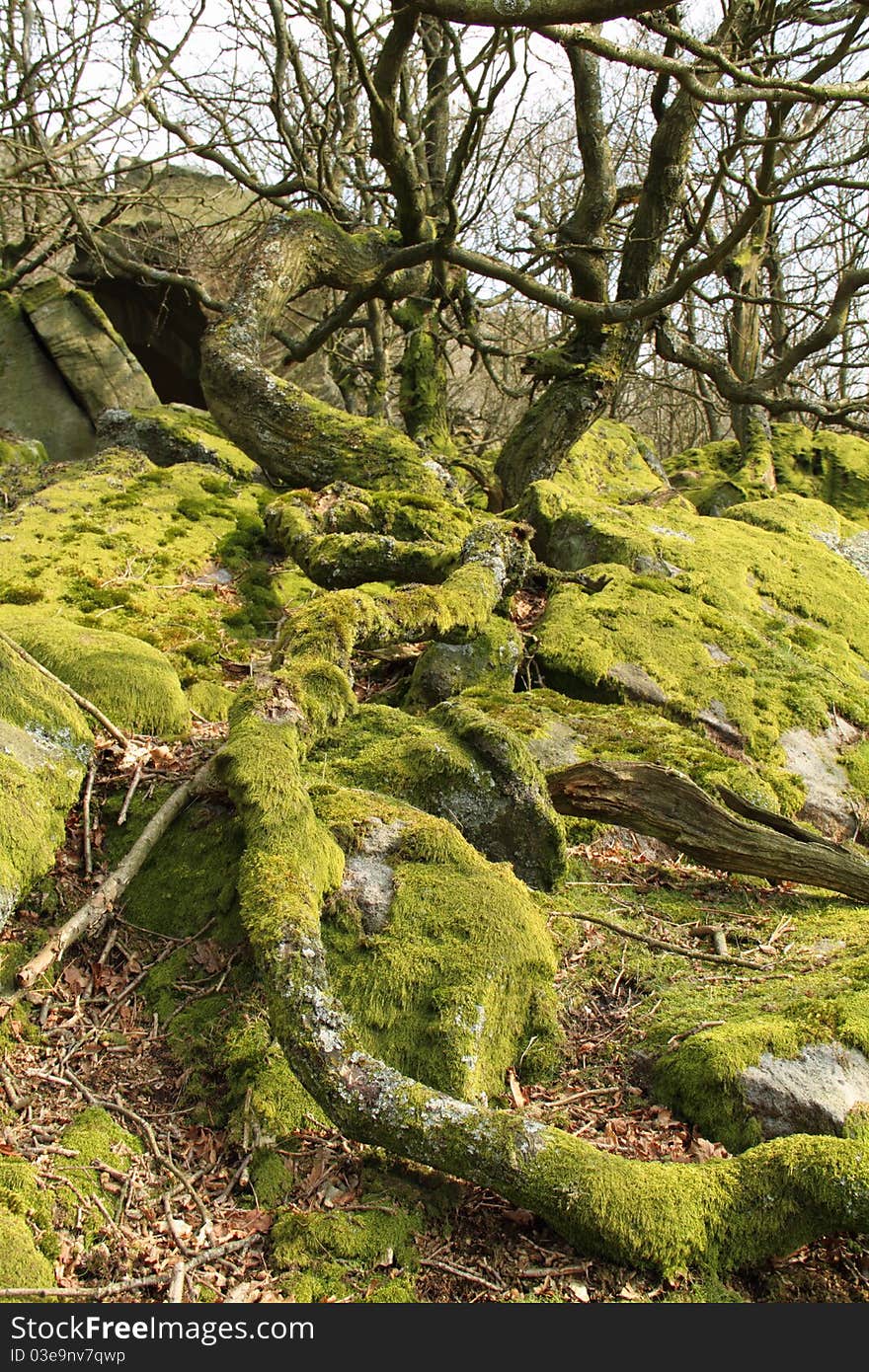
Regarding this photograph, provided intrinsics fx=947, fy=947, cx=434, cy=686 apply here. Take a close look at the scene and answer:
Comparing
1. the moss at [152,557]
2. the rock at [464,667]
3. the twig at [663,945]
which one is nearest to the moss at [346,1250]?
the twig at [663,945]

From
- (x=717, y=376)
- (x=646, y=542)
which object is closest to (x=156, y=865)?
(x=646, y=542)

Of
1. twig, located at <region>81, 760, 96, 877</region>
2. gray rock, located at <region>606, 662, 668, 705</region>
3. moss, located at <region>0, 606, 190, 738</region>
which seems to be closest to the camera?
twig, located at <region>81, 760, 96, 877</region>

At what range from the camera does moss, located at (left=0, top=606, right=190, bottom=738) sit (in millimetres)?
5020

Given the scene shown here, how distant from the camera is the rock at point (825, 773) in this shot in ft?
19.9

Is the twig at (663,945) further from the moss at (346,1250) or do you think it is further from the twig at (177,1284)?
the twig at (177,1284)

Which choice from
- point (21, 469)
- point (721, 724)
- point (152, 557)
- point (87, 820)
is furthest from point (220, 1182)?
point (21, 469)

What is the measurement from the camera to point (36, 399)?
14422mm

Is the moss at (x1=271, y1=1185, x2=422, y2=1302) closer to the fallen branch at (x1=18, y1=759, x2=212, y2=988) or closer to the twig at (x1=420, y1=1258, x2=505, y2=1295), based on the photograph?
the twig at (x1=420, y1=1258, x2=505, y2=1295)

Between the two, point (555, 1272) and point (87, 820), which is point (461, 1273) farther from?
point (87, 820)

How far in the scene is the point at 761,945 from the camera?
4.46m

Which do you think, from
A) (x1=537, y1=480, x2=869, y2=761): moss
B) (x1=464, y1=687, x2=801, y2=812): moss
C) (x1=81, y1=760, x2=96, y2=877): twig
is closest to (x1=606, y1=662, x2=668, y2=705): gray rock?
(x1=537, y1=480, x2=869, y2=761): moss

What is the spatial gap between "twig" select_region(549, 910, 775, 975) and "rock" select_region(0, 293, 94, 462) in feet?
40.2

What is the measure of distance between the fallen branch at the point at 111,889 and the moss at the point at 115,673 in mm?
583

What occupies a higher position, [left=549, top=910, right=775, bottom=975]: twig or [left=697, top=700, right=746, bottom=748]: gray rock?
[left=697, top=700, right=746, bottom=748]: gray rock
